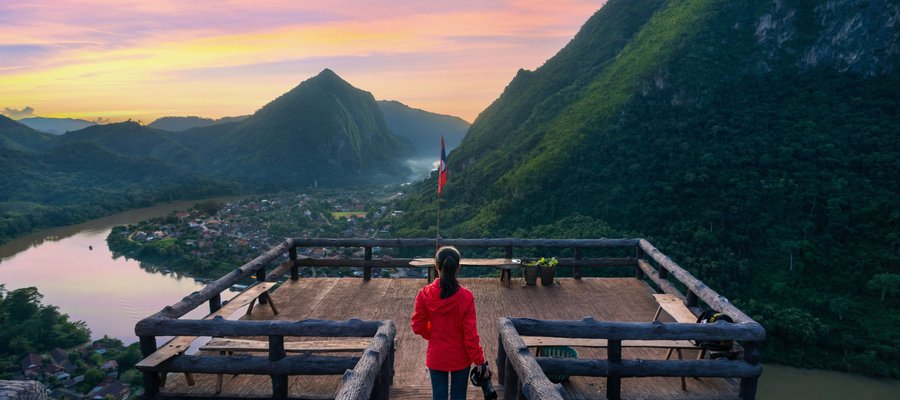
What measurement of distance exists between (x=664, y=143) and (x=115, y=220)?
83.5 m

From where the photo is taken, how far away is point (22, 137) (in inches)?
5753

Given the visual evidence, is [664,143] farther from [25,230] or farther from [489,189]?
[25,230]

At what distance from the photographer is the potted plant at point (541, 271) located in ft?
26.9

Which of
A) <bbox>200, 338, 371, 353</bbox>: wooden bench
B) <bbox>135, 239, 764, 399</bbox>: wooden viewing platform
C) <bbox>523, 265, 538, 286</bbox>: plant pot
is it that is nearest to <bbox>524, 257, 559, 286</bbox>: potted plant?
<bbox>523, 265, 538, 286</bbox>: plant pot

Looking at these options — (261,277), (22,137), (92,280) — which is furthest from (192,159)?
(261,277)

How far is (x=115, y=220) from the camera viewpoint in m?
84.7

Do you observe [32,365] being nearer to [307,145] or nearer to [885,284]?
[885,284]

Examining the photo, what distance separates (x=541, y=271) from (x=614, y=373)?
3.80 metres

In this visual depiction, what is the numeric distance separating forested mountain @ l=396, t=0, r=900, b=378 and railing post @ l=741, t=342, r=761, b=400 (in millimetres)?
35817

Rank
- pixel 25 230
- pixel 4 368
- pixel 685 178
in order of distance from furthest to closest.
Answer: pixel 25 230, pixel 685 178, pixel 4 368

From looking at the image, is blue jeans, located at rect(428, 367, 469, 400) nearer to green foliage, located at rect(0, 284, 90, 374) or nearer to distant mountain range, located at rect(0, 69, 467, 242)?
green foliage, located at rect(0, 284, 90, 374)

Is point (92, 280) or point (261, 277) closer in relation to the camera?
point (261, 277)

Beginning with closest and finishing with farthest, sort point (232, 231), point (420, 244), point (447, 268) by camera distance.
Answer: point (447, 268), point (420, 244), point (232, 231)

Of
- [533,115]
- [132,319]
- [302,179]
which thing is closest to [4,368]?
[132,319]
